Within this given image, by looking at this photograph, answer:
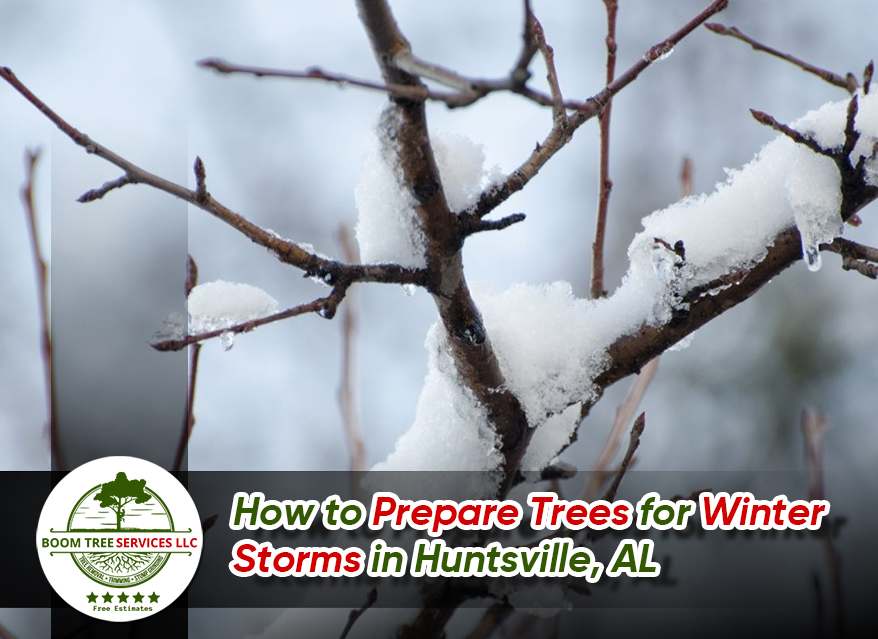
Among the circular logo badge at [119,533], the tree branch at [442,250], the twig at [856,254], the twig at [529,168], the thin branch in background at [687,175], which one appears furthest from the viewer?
the thin branch in background at [687,175]

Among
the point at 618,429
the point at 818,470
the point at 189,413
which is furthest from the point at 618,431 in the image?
the point at 189,413

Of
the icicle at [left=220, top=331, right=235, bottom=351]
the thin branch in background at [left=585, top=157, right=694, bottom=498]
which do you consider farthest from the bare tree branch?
the thin branch in background at [left=585, top=157, right=694, bottom=498]

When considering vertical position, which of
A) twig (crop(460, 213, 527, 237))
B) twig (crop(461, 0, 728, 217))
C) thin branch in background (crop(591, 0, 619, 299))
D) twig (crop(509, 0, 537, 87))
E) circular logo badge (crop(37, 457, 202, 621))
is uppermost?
thin branch in background (crop(591, 0, 619, 299))

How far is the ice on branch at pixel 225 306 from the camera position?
0.71 metres

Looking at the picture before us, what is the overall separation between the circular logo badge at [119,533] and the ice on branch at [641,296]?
35cm

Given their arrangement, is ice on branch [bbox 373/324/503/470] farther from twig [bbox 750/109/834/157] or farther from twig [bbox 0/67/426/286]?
twig [bbox 750/109/834/157]

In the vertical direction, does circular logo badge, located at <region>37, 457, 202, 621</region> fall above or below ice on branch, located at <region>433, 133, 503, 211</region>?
below

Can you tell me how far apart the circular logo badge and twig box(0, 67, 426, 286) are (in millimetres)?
525

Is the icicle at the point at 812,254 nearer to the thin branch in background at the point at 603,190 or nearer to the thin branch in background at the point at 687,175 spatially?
the thin branch in background at the point at 603,190

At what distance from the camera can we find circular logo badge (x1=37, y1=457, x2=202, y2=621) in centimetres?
102

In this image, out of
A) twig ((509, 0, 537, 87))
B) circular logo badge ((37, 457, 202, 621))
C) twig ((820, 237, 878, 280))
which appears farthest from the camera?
circular logo badge ((37, 457, 202, 621))

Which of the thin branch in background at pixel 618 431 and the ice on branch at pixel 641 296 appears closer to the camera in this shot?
the ice on branch at pixel 641 296

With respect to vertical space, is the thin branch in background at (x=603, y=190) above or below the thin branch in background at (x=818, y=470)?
above

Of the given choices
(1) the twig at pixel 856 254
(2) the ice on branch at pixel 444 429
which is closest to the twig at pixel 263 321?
(2) the ice on branch at pixel 444 429
